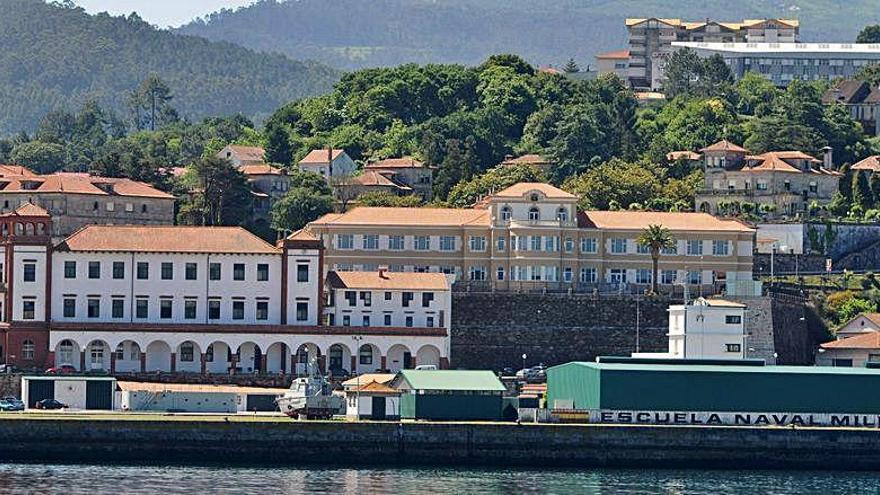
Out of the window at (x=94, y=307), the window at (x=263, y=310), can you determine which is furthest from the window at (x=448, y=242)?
the window at (x=94, y=307)

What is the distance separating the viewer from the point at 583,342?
118 metres

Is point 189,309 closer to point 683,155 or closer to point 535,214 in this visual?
point 535,214

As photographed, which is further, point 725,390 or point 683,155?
point 683,155

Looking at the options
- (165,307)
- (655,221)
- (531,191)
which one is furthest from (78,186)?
(655,221)

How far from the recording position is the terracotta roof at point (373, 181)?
6088 inches

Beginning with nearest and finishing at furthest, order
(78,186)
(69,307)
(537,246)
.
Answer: (69,307), (537,246), (78,186)

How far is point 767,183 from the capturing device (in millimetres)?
146375

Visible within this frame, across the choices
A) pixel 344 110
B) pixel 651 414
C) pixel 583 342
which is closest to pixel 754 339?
pixel 583 342

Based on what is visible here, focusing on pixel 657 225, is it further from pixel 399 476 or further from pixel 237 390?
pixel 399 476

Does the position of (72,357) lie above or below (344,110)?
below

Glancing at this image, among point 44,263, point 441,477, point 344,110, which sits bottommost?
point 441,477

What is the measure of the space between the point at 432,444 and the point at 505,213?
108ft

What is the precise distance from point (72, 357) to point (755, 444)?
1251 inches

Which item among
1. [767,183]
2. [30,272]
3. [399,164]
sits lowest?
[30,272]
